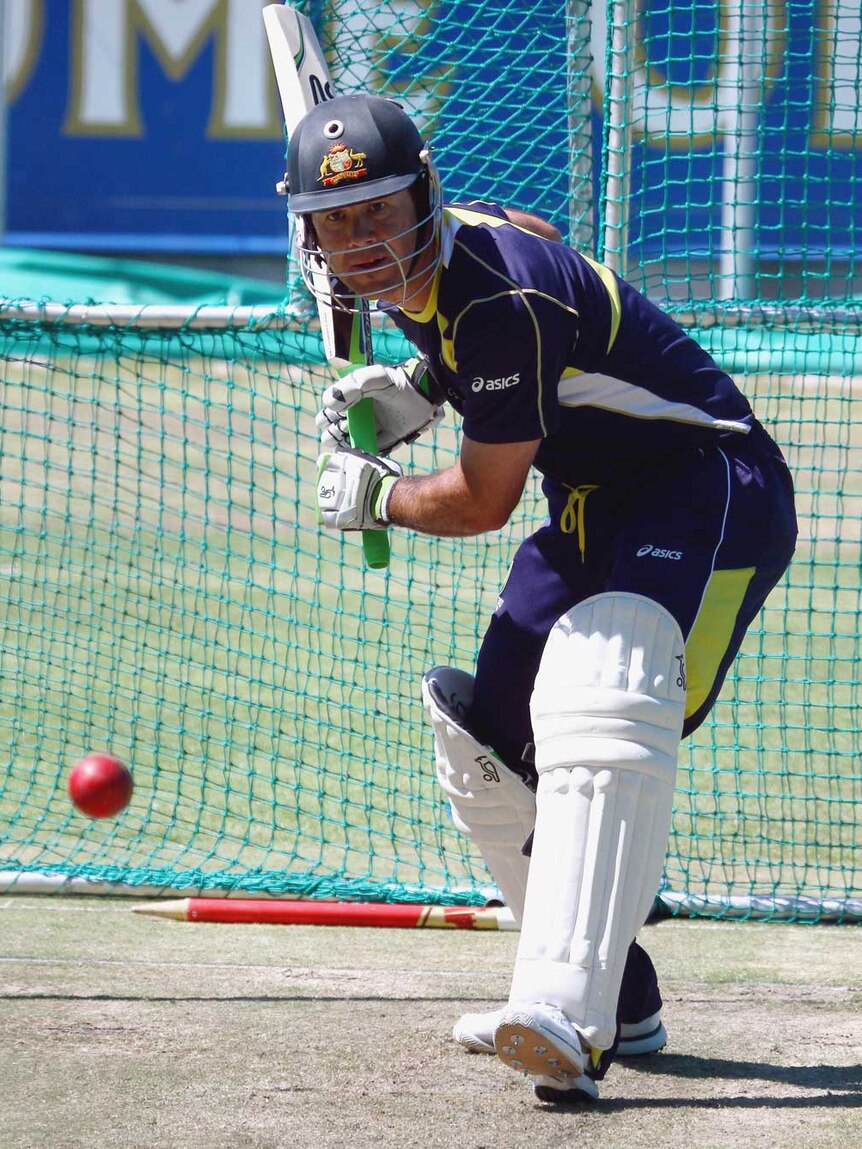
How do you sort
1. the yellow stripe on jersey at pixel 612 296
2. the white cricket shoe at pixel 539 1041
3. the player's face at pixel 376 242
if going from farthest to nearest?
the yellow stripe on jersey at pixel 612 296, the player's face at pixel 376 242, the white cricket shoe at pixel 539 1041

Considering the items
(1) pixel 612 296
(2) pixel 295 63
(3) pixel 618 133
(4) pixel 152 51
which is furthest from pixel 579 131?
(4) pixel 152 51

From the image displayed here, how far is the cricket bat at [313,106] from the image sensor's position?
11.6 ft

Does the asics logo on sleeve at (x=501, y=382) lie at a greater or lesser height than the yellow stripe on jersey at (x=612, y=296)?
lesser

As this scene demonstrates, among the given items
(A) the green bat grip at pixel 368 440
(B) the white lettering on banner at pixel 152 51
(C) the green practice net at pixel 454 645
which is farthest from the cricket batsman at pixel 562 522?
(B) the white lettering on banner at pixel 152 51

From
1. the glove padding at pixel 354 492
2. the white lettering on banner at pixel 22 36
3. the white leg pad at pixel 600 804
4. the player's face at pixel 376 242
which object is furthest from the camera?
the white lettering on banner at pixel 22 36

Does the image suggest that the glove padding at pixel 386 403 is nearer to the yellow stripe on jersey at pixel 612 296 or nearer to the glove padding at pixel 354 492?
the glove padding at pixel 354 492

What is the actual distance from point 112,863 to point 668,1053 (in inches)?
78.4

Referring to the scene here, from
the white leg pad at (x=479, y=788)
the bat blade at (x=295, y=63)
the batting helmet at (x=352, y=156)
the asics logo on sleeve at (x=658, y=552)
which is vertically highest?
the bat blade at (x=295, y=63)

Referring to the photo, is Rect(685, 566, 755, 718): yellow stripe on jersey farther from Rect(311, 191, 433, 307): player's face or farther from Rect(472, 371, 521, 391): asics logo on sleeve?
Rect(311, 191, 433, 307): player's face

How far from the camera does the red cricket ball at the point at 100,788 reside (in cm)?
363

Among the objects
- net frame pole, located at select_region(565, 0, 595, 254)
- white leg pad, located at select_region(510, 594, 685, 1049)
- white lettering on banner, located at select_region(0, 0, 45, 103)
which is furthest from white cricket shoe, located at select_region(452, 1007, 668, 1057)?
white lettering on banner, located at select_region(0, 0, 45, 103)

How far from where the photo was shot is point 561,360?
119 inches

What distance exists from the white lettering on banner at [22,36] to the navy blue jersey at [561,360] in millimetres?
17959

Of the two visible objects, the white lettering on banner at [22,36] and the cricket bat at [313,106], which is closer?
the cricket bat at [313,106]
